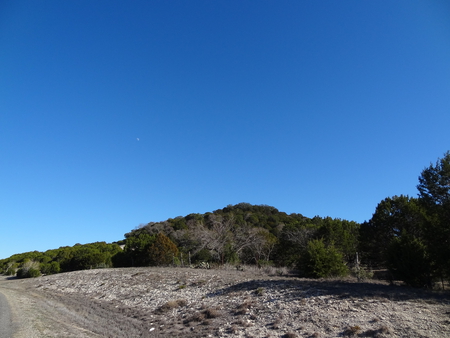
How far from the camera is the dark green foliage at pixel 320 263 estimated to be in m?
19.1

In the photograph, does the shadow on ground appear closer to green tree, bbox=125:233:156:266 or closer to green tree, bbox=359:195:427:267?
green tree, bbox=359:195:427:267

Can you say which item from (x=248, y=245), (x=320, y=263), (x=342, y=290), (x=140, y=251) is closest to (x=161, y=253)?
(x=140, y=251)

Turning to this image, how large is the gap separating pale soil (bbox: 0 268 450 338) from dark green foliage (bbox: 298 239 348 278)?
381 centimetres

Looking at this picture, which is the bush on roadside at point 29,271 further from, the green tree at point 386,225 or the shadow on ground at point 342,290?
the green tree at point 386,225

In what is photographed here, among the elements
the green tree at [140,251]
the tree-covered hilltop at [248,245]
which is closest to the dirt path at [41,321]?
the green tree at [140,251]

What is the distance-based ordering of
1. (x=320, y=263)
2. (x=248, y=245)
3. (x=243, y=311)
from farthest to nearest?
(x=248, y=245) < (x=320, y=263) < (x=243, y=311)

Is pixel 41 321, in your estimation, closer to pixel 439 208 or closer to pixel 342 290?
pixel 342 290

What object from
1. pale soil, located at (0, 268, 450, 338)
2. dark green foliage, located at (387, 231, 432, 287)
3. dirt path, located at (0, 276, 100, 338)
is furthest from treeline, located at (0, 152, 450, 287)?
dirt path, located at (0, 276, 100, 338)

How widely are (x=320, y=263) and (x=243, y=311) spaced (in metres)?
8.35

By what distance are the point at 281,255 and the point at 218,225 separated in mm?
9731

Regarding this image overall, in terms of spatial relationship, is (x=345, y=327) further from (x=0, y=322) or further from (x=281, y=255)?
(x=281, y=255)

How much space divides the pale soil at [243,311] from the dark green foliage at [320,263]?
381 cm

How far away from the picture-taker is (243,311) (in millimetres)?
12836

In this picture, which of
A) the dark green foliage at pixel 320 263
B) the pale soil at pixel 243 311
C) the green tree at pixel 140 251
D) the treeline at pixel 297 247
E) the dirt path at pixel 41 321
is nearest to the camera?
the pale soil at pixel 243 311
